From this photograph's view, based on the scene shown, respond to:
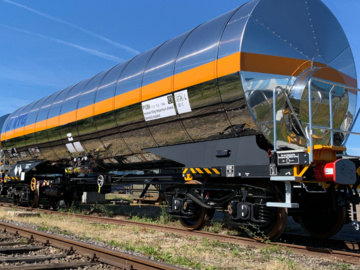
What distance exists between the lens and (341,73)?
21.9 ft

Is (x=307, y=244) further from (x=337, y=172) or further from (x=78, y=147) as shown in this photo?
(x=78, y=147)

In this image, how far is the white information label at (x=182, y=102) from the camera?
6633mm

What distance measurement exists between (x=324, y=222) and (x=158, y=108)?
4160mm

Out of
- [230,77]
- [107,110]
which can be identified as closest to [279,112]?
[230,77]

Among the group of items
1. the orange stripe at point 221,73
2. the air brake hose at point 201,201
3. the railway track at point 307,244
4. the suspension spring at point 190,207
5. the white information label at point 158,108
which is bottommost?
the railway track at point 307,244

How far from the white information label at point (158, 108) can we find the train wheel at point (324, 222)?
3668 millimetres

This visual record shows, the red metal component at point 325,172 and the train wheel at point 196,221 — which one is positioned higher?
the red metal component at point 325,172

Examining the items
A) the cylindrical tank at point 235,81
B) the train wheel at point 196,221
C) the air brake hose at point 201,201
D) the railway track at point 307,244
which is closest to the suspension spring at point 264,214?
the railway track at point 307,244

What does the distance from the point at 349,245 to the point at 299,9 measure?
447 cm

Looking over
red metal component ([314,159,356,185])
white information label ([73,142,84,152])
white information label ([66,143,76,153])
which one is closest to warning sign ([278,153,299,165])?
red metal component ([314,159,356,185])

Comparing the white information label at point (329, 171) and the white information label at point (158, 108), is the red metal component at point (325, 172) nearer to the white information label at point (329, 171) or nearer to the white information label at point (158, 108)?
the white information label at point (329, 171)

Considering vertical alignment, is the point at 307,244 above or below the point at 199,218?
below

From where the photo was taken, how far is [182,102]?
6.71 m

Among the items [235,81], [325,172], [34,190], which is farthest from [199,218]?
[34,190]
